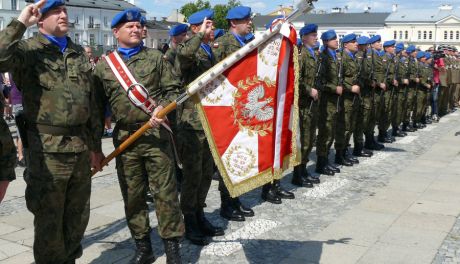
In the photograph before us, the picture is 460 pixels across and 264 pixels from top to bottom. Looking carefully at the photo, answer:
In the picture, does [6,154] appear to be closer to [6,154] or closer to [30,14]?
[6,154]

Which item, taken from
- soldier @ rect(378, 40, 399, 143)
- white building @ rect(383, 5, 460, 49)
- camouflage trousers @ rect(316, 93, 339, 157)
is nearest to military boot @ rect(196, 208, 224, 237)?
camouflage trousers @ rect(316, 93, 339, 157)

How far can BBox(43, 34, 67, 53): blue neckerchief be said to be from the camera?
12.3ft

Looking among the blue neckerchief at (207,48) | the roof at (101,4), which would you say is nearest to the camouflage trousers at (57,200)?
the blue neckerchief at (207,48)

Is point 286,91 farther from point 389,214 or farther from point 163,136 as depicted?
point 389,214

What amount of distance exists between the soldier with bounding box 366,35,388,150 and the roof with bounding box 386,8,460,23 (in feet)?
318

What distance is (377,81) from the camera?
1091cm

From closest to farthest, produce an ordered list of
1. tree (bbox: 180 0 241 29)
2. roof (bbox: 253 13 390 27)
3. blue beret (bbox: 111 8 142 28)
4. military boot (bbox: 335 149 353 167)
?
1. blue beret (bbox: 111 8 142 28)
2. military boot (bbox: 335 149 353 167)
3. tree (bbox: 180 0 241 29)
4. roof (bbox: 253 13 390 27)

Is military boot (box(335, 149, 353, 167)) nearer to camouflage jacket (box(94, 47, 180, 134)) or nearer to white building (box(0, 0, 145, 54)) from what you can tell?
camouflage jacket (box(94, 47, 180, 134))

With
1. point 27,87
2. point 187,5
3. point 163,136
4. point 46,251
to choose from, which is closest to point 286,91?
point 163,136

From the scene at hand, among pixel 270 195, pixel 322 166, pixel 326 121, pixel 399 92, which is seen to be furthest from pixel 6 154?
pixel 399 92

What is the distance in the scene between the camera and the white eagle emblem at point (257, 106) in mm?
4176

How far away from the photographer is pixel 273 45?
165 inches

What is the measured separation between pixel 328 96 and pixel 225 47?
3136mm

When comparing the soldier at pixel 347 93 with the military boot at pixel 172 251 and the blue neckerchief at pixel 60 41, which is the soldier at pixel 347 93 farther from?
the blue neckerchief at pixel 60 41
